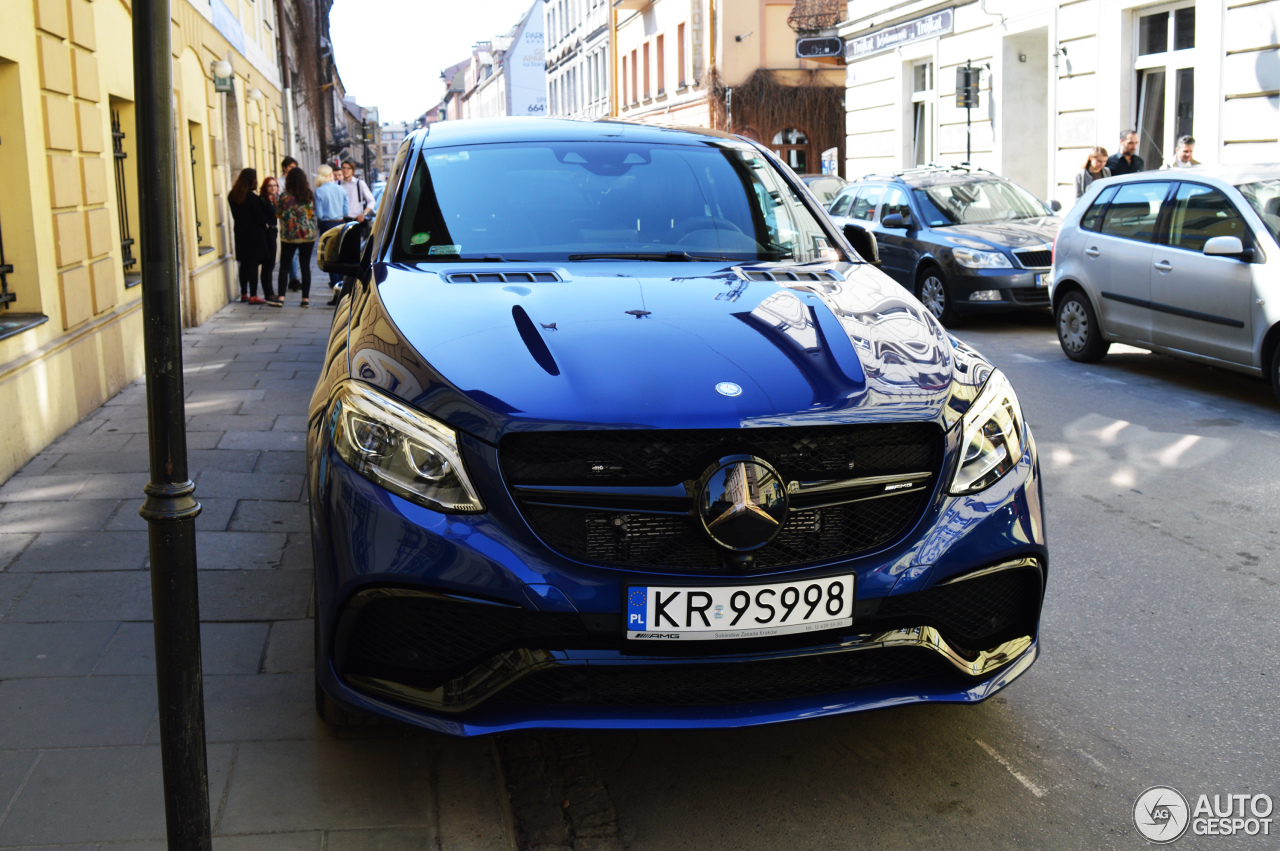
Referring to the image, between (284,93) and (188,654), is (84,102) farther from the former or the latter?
(284,93)

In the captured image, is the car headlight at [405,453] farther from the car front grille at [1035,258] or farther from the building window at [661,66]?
the building window at [661,66]

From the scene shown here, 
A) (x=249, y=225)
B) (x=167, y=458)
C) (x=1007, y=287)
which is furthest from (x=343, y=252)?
(x=249, y=225)

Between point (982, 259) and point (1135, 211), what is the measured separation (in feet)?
9.35

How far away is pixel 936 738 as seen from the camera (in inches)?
132

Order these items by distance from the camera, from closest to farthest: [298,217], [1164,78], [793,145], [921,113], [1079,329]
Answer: [1079,329], [298,217], [1164,78], [921,113], [793,145]

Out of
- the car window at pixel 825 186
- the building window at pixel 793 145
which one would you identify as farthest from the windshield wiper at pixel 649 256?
the building window at pixel 793 145

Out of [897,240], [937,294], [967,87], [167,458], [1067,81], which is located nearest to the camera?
[167,458]

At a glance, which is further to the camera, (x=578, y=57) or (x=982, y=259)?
(x=578, y=57)

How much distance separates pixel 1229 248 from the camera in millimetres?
7922

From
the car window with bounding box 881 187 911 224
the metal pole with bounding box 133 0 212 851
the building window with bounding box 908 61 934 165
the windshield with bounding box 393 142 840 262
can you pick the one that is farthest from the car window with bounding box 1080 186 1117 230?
the building window with bounding box 908 61 934 165

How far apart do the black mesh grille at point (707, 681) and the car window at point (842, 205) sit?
1297 centimetres

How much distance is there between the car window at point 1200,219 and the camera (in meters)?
8.26

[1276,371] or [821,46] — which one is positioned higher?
[821,46]

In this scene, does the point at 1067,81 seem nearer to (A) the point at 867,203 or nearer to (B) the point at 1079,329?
(A) the point at 867,203
